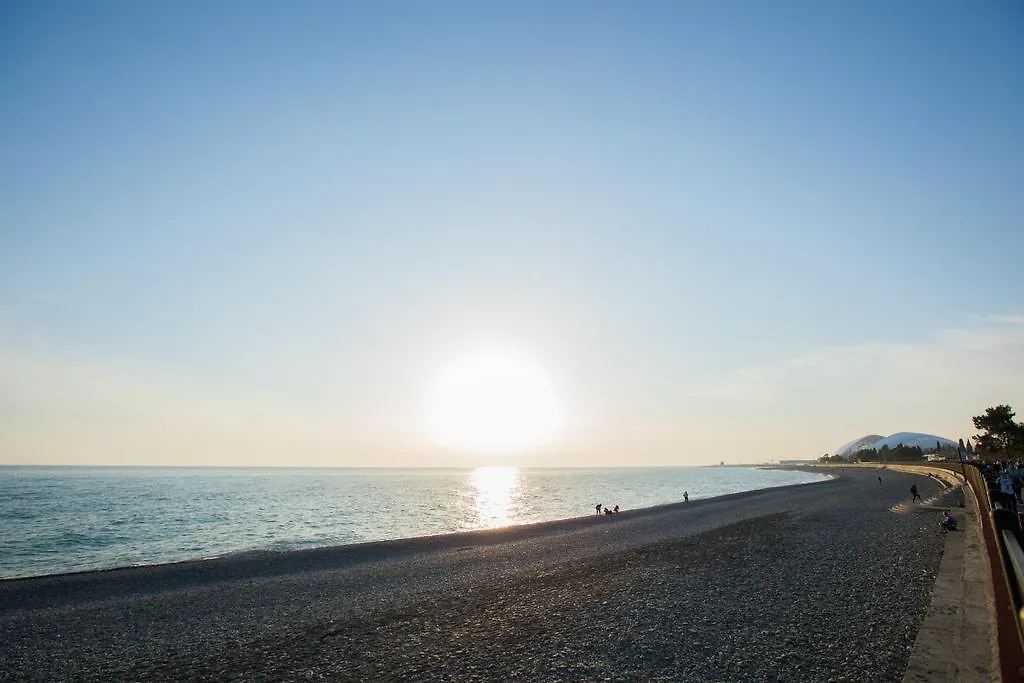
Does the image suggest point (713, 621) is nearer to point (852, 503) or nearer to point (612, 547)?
point (612, 547)

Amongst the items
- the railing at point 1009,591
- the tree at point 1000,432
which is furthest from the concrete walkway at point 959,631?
the tree at point 1000,432

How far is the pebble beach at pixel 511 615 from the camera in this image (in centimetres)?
1221

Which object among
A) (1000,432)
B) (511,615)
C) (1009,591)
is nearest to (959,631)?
(1009,591)

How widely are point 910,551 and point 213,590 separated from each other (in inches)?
1255

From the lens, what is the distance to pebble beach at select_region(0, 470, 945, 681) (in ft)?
40.1

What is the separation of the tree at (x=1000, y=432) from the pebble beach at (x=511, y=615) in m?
84.1

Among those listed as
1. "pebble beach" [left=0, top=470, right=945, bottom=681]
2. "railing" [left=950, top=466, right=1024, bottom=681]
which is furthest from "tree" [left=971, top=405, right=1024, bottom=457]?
"railing" [left=950, top=466, right=1024, bottom=681]

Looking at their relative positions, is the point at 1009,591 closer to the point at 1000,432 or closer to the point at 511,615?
the point at 511,615

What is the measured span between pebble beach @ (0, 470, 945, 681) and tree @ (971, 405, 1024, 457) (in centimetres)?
8407

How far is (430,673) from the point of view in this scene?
11938mm

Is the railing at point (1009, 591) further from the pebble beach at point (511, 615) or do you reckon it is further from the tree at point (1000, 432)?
the tree at point (1000, 432)

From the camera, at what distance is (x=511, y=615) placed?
16.5m

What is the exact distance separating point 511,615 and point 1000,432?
4534 inches

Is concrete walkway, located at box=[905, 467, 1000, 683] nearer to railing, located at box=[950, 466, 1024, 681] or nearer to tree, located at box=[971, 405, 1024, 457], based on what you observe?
railing, located at box=[950, 466, 1024, 681]
